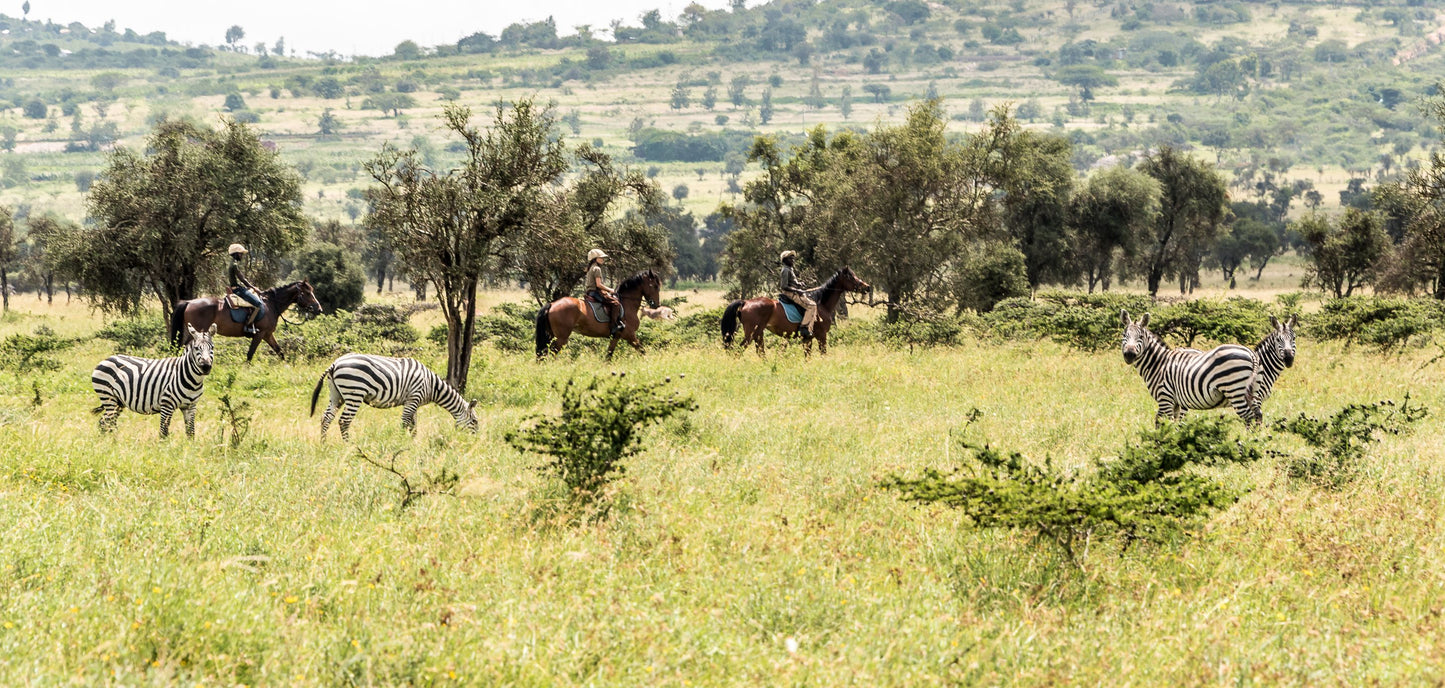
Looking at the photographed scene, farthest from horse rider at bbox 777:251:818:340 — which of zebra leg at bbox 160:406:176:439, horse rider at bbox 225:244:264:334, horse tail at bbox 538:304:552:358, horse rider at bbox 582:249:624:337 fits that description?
zebra leg at bbox 160:406:176:439

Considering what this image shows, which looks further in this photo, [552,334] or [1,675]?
[552,334]

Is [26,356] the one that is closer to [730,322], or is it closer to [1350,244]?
[730,322]

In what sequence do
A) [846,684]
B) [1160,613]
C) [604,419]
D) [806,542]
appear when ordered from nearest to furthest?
[846,684] → [1160,613] → [806,542] → [604,419]

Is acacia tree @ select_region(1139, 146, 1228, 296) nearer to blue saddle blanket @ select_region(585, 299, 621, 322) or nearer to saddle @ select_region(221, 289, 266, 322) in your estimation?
blue saddle blanket @ select_region(585, 299, 621, 322)

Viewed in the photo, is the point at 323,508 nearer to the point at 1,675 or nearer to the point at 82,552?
the point at 82,552

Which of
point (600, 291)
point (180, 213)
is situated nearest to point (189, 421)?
point (600, 291)

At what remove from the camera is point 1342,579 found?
7.96 meters

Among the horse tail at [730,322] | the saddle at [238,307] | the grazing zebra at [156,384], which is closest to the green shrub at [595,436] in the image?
the grazing zebra at [156,384]

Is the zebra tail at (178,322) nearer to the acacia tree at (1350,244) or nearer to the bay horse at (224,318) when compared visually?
the bay horse at (224,318)

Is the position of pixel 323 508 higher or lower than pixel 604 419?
lower

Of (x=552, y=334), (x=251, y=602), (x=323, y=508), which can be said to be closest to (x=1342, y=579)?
(x=251, y=602)

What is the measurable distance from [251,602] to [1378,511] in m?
9.01

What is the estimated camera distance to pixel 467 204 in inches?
694

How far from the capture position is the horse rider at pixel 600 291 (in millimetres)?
22344
